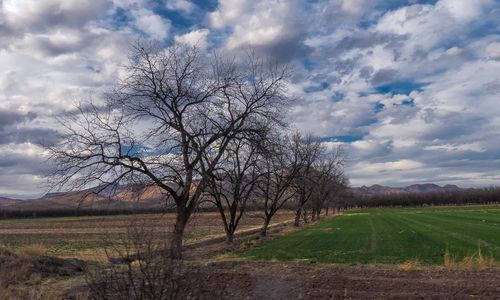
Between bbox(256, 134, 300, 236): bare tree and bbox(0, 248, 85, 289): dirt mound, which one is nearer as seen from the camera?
bbox(0, 248, 85, 289): dirt mound

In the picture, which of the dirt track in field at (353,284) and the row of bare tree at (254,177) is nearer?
the dirt track in field at (353,284)

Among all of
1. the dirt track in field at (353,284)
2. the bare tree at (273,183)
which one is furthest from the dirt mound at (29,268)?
the bare tree at (273,183)

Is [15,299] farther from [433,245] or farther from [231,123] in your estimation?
[433,245]

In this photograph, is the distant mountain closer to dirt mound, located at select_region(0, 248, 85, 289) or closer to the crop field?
the crop field

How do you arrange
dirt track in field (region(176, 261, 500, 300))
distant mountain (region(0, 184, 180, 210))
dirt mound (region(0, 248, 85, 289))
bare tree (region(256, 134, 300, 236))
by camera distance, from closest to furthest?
dirt track in field (region(176, 261, 500, 300))
dirt mound (region(0, 248, 85, 289))
distant mountain (region(0, 184, 180, 210))
bare tree (region(256, 134, 300, 236))

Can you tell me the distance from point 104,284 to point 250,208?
37740 mm

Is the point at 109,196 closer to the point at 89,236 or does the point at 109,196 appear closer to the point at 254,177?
the point at 254,177

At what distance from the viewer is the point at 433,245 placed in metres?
31.2

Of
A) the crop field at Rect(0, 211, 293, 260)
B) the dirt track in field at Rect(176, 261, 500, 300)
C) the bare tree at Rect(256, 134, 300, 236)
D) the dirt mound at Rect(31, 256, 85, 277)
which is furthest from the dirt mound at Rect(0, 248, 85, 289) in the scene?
the bare tree at Rect(256, 134, 300, 236)

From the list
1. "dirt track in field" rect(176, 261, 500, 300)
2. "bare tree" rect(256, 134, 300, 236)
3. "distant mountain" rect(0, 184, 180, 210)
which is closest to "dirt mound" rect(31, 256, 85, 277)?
"distant mountain" rect(0, 184, 180, 210)

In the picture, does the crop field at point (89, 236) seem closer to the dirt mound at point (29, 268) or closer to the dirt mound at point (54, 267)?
the dirt mound at point (54, 267)

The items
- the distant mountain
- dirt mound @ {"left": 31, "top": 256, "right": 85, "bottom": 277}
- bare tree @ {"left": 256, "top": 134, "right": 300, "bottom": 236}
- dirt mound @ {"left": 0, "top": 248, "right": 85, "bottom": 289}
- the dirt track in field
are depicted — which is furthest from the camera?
bare tree @ {"left": 256, "top": 134, "right": 300, "bottom": 236}

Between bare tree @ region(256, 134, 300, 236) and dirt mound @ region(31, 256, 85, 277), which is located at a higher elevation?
bare tree @ region(256, 134, 300, 236)

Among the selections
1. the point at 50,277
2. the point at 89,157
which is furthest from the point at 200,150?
the point at 50,277
